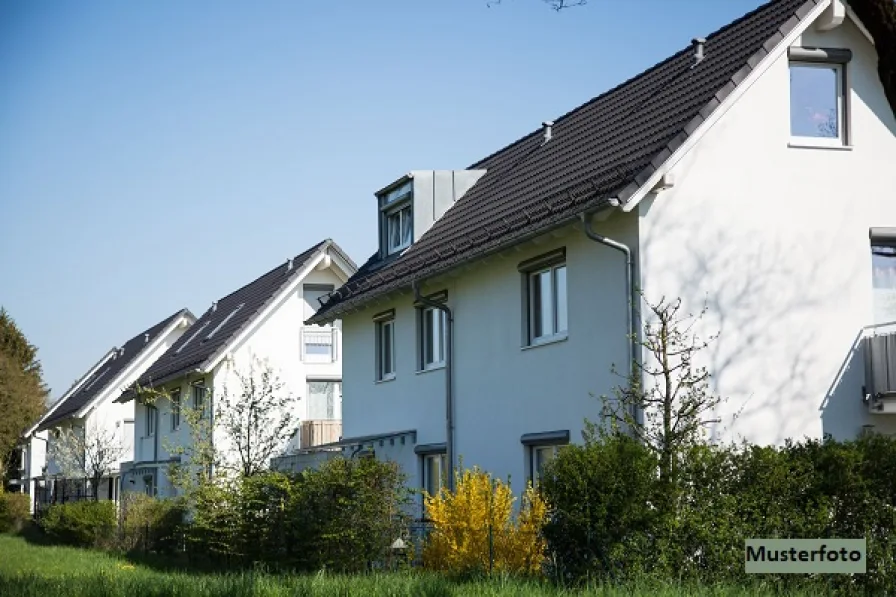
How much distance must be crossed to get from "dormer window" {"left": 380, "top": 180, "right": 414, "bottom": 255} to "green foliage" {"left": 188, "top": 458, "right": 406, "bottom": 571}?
7527mm

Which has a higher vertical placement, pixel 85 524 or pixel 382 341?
pixel 382 341

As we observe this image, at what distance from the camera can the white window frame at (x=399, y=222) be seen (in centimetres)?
2691

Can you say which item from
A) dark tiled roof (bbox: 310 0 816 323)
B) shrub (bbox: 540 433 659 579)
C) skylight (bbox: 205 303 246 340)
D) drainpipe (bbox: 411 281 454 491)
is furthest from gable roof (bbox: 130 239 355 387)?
shrub (bbox: 540 433 659 579)

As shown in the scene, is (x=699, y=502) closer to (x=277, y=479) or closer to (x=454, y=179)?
(x=277, y=479)

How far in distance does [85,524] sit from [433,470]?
1549 cm

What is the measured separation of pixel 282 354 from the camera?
3953cm

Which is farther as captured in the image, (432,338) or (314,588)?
(432,338)

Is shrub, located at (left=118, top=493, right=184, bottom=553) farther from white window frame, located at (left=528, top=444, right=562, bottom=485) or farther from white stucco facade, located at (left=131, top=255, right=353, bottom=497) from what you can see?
white window frame, located at (left=528, top=444, right=562, bottom=485)

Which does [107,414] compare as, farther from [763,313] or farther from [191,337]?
[763,313]

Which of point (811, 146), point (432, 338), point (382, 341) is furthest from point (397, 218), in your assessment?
point (811, 146)

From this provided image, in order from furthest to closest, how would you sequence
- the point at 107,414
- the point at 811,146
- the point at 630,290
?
the point at 107,414
the point at 811,146
the point at 630,290

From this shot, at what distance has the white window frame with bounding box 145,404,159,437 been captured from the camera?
148 feet

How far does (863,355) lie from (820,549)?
20.5ft

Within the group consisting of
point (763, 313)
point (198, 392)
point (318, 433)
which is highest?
point (198, 392)
